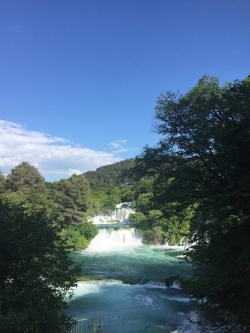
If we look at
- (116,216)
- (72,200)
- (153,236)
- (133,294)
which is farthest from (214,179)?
(116,216)

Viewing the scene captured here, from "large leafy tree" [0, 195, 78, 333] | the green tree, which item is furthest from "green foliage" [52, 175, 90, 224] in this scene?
"large leafy tree" [0, 195, 78, 333]

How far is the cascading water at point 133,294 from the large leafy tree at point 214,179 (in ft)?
10.4

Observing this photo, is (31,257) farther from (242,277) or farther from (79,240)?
(79,240)

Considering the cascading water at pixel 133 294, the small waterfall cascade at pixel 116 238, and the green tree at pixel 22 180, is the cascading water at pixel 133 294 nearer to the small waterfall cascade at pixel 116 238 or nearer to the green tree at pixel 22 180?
the small waterfall cascade at pixel 116 238

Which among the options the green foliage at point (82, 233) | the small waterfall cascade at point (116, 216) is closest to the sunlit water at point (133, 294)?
the green foliage at point (82, 233)

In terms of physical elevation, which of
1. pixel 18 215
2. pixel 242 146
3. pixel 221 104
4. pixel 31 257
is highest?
pixel 221 104

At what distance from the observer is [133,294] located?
54.3 ft

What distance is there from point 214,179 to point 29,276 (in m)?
7.53

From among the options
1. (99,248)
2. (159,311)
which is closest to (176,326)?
(159,311)

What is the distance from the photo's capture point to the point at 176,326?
12148 mm

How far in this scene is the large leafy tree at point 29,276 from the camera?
665cm

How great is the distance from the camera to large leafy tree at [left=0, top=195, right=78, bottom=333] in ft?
21.8

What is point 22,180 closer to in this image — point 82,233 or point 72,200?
point 72,200

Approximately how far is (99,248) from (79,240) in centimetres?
253
